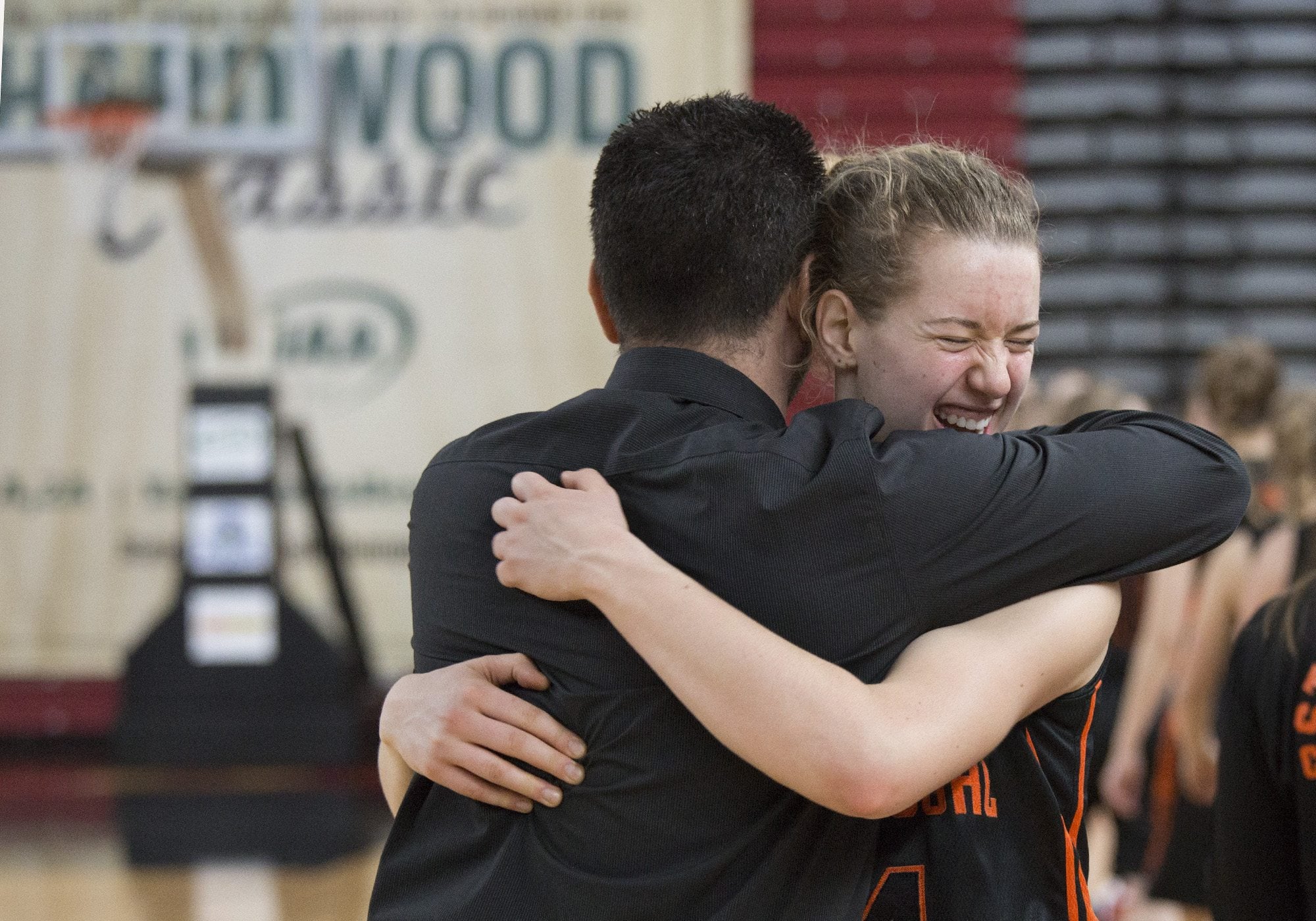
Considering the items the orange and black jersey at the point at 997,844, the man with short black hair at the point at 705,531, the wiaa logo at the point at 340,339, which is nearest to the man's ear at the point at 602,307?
the man with short black hair at the point at 705,531

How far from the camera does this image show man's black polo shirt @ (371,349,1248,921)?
119 cm

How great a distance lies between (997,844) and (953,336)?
0.46 metres

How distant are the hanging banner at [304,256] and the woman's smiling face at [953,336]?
4.62 meters

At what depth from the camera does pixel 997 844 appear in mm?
1289

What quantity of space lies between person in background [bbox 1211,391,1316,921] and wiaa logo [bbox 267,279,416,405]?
470cm

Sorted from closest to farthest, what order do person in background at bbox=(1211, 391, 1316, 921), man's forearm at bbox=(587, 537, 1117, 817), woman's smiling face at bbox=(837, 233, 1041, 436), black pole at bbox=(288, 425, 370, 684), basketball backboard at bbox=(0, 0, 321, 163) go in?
man's forearm at bbox=(587, 537, 1117, 817), woman's smiling face at bbox=(837, 233, 1041, 436), person in background at bbox=(1211, 391, 1316, 921), black pole at bbox=(288, 425, 370, 684), basketball backboard at bbox=(0, 0, 321, 163)

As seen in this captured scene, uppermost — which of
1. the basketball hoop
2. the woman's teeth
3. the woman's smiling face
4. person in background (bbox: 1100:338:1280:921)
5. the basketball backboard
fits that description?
the basketball backboard

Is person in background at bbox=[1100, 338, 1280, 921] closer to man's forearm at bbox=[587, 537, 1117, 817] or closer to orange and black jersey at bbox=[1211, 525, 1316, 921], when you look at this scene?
orange and black jersey at bbox=[1211, 525, 1316, 921]

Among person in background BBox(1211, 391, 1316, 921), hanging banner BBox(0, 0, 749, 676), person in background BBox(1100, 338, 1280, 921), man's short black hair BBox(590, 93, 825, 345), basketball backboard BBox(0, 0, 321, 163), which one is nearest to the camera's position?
man's short black hair BBox(590, 93, 825, 345)

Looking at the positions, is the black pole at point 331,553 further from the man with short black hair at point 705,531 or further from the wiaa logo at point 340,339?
the man with short black hair at point 705,531

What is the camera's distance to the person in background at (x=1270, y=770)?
170cm

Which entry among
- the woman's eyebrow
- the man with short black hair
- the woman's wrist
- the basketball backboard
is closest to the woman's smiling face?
the woman's eyebrow

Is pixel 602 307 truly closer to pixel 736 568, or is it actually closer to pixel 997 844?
pixel 736 568

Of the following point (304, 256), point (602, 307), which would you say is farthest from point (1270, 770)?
point (304, 256)
